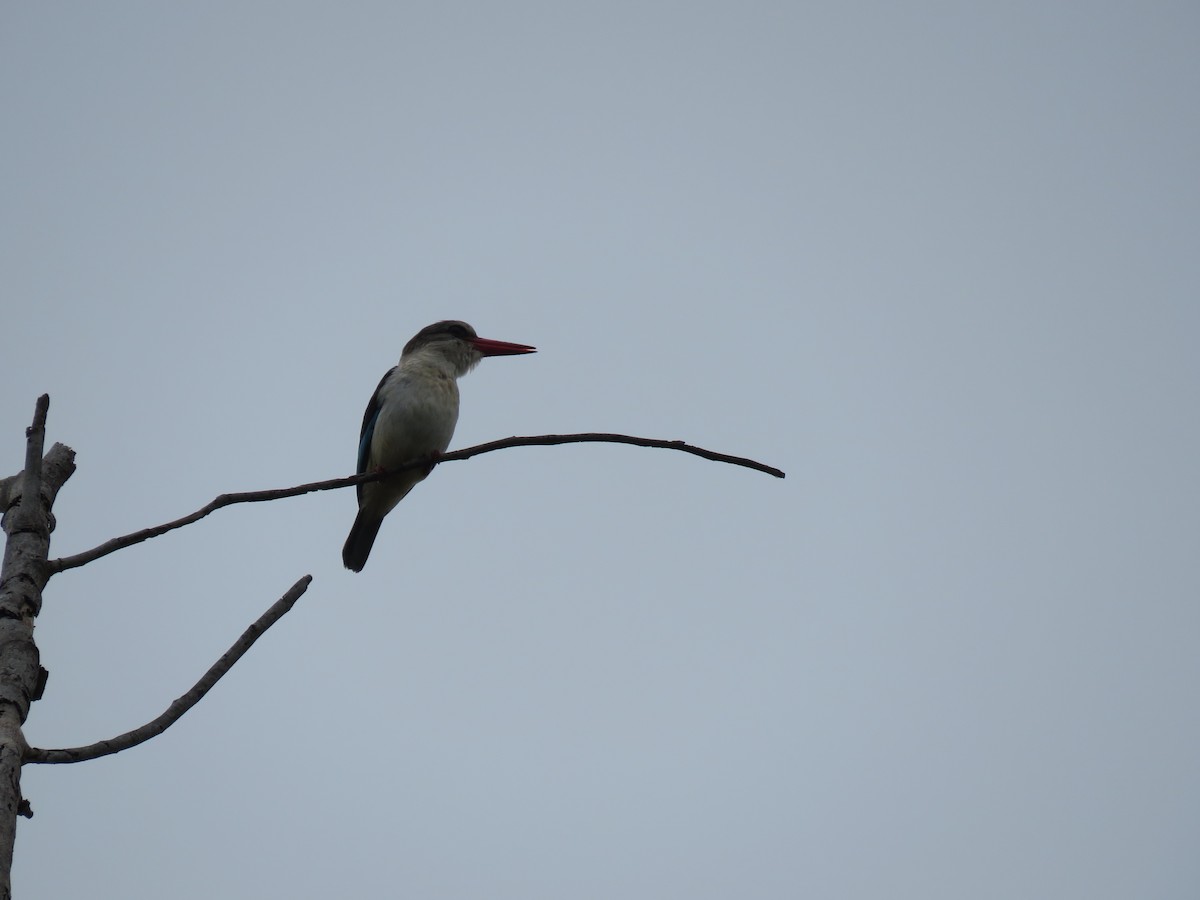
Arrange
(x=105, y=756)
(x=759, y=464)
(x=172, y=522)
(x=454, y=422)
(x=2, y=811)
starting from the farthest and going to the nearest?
(x=454, y=422)
(x=759, y=464)
(x=172, y=522)
(x=105, y=756)
(x=2, y=811)

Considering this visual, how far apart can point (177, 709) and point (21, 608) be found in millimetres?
556

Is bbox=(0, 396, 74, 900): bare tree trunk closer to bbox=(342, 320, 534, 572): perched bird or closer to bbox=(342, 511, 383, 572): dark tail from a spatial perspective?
bbox=(342, 320, 534, 572): perched bird

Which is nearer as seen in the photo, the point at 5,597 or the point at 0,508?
the point at 5,597

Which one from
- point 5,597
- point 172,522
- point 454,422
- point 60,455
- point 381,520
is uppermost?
point 454,422

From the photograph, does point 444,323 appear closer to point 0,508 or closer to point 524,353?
point 524,353

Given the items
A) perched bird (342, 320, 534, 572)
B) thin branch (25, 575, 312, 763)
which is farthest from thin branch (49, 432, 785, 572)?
perched bird (342, 320, 534, 572)

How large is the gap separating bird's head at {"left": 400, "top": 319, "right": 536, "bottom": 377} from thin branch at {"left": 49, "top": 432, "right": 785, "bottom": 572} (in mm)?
3238

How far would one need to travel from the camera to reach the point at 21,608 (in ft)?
8.70

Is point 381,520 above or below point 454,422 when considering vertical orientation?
below

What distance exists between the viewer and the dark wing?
6676 millimetres

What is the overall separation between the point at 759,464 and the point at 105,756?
6.59ft

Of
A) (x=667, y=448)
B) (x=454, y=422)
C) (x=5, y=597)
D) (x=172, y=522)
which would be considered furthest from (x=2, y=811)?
(x=454, y=422)

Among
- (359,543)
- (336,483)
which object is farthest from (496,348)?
(336,483)

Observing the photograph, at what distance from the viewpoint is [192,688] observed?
101 inches
